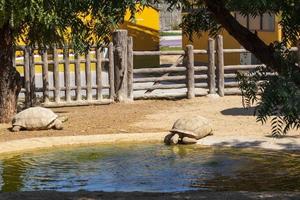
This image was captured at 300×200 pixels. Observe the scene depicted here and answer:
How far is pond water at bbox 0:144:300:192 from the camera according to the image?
9148 mm

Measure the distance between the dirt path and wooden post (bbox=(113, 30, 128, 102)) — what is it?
0.43 meters

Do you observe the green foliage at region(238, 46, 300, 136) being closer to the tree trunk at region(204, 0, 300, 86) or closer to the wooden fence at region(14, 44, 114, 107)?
the tree trunk at region(204, 0, 300, 86)

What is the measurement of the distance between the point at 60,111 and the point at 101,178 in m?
7.07

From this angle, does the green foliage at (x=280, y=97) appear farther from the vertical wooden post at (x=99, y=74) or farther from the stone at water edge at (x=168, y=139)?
the vertical wooden post at (x=99, y=74)

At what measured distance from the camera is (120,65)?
17688 millimetres

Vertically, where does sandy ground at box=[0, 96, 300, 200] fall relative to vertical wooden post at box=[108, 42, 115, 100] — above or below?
below

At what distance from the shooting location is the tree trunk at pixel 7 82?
14367 mm

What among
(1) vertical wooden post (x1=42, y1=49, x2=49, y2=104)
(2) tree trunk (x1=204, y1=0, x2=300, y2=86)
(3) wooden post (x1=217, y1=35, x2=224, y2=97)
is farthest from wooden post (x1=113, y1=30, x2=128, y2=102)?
(2) tree trunk (x1=204, y1=0, x2=300, y2=86)

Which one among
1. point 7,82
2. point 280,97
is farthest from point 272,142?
point 280,97

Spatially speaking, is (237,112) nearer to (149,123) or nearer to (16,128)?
(149,123)

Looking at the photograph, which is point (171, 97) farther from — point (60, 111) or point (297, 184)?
point (297, 184)

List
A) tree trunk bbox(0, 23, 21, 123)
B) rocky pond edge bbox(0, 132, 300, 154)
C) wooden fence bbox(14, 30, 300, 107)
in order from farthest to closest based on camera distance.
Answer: wooden fence bbox(14, 30, 300, 107) < tree trunk bbox(0, 23, 21, 123) < rocky pond edge bbox(0, 132, 300, 154)

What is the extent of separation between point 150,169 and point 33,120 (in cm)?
387

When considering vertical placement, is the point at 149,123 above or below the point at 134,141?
above
